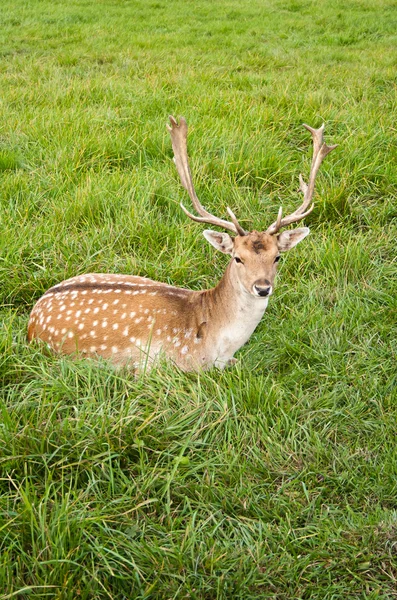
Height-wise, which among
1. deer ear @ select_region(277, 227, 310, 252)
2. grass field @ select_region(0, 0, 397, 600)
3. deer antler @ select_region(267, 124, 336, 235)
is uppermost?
deer antler @ select_region(267, 124, 336, 235)

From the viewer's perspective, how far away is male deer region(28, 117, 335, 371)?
3141 mm

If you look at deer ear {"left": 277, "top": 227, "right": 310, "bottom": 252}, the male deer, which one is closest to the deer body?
the male deer

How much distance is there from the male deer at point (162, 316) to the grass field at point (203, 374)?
0.54 ft

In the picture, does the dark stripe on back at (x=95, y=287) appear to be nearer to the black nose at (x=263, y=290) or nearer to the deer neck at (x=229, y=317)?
the deer neck at (x=229, y=317)

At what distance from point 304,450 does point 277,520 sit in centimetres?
35

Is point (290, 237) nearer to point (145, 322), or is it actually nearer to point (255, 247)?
point (255, 247)

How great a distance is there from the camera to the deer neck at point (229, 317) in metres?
3.16

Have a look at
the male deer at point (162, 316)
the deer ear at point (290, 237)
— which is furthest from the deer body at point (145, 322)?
the deer ear at point (290, 237)

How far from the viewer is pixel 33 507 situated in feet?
7.03

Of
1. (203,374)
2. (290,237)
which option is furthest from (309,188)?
(203,374)

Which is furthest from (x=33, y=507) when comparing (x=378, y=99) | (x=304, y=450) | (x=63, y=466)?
(x=378, y=99)

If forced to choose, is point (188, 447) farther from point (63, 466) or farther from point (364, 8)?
point (364, 8)

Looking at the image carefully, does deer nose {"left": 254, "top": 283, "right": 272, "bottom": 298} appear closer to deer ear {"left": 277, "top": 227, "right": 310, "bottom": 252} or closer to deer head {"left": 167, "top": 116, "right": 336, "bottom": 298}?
deer head {"left": 167, "top": 116, "right": 336, "bottom": 298}

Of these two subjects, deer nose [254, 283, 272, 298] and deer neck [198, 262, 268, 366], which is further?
deer neck [198, 262, 268, 366]
